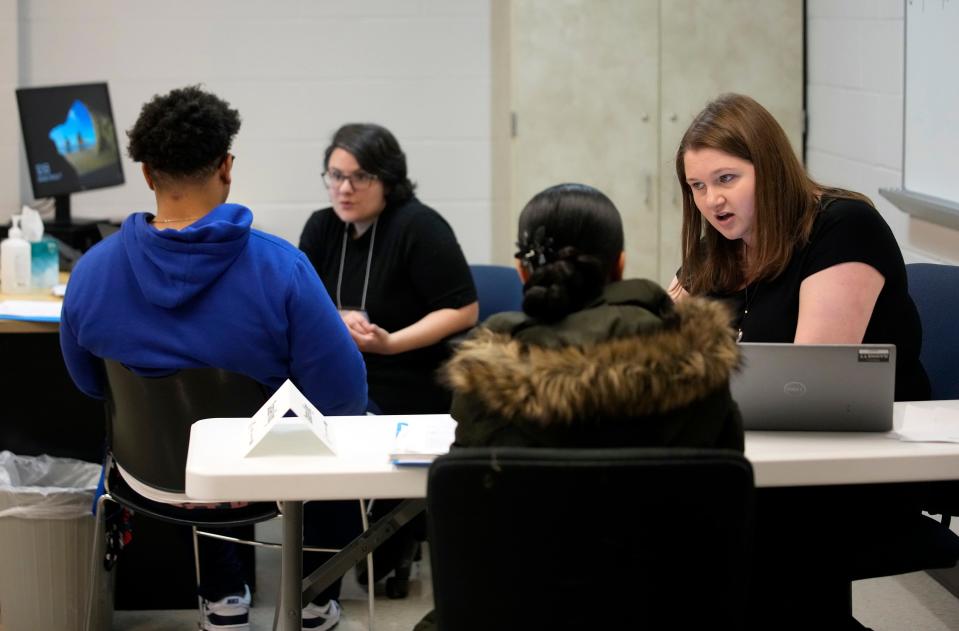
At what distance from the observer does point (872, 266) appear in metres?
2.20

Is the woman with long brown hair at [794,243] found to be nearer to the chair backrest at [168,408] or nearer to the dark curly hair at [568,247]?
the dark curly hair at [568,247]

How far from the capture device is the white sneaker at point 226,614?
108 inches

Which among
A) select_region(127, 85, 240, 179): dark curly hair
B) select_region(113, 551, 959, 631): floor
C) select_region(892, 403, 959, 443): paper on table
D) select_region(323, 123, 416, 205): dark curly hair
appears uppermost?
select_region(127, 85, 240, 179): dark curly hair

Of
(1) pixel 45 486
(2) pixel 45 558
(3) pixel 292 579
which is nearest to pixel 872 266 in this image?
(3) pixel 292 579

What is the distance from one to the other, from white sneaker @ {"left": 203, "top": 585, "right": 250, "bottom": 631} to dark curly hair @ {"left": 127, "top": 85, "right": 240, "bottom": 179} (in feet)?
3.33

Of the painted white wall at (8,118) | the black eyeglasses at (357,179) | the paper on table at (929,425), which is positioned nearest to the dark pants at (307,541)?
the black eyeglasses at (357,179)

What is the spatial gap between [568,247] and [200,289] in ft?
2.83

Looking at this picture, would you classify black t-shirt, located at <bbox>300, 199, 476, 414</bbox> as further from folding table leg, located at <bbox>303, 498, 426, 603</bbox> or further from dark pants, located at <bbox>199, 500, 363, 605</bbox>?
folding table leg, located at <bbox>303, 498, 426, 603</bbox>

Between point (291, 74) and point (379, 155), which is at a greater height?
point (291, 74)

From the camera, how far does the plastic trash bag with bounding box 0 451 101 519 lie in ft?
9.07

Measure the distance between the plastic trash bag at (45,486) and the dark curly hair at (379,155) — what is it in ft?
3.37

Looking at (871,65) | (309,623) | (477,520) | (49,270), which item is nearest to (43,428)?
(49,270)

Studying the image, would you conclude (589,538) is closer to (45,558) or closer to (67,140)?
(45,558)

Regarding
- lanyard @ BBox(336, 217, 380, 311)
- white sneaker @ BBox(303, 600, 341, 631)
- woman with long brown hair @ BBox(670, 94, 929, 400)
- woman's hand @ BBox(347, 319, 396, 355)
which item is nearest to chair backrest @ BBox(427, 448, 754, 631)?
woman with long brown hair @ BBox(670, 94, 929, 400)
